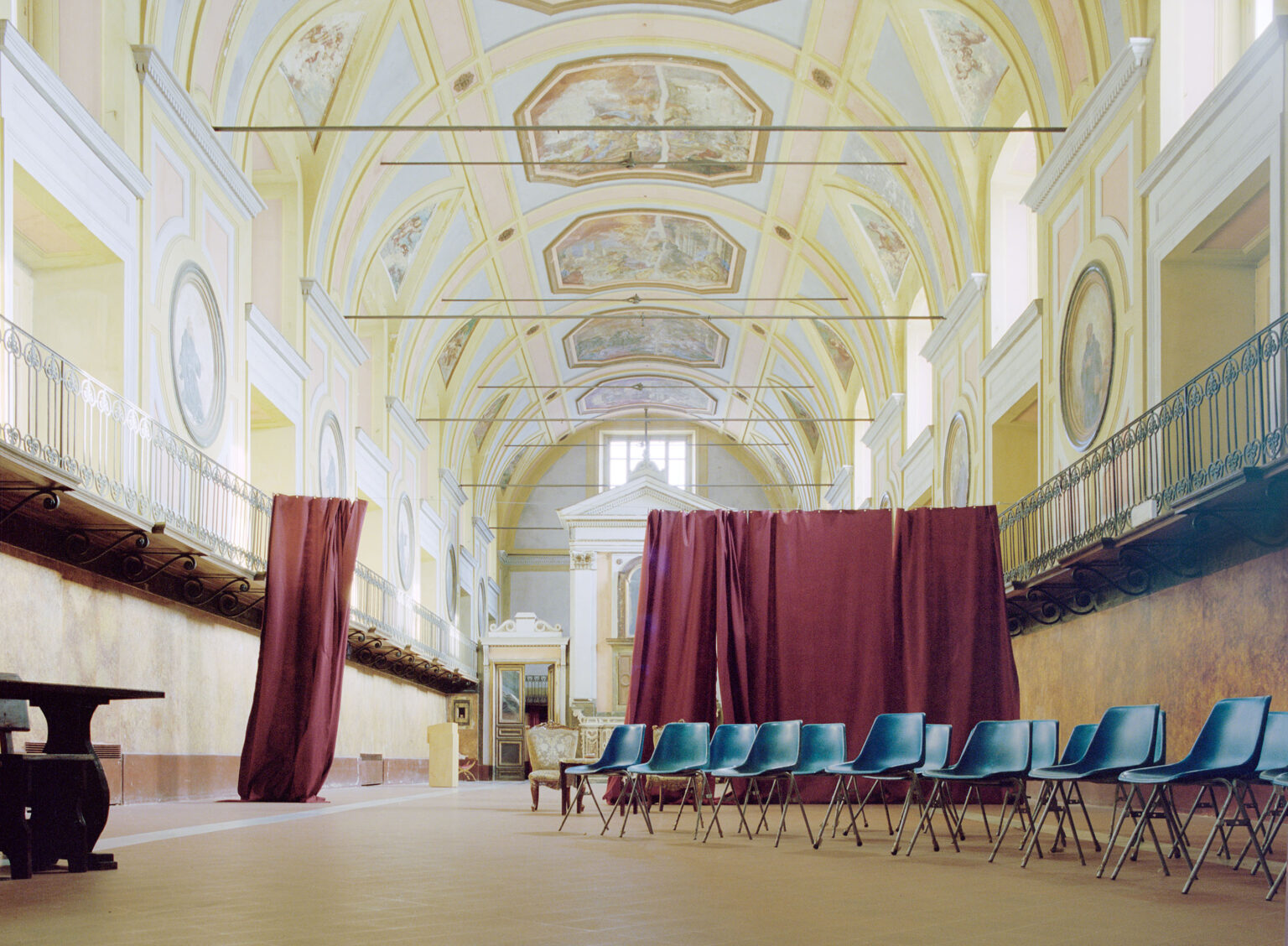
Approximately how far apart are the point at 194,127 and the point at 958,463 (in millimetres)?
11756

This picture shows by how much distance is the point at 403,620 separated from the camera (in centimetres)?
2622

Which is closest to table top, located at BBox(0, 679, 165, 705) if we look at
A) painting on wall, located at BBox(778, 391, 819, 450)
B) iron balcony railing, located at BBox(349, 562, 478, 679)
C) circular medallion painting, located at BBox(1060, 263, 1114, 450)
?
circular medallion painting, located at BBox(1060, 263, 1114, 450)

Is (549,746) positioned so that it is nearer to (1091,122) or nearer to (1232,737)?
A: (1091,122)

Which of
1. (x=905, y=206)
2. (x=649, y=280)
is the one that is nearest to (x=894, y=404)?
(x=905, y=206)

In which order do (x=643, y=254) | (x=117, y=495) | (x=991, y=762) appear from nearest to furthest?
(x=991, y=762) → (x=117, y=495) → (x=643, y=254)

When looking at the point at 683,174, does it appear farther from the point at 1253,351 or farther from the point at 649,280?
the point at 1253,351

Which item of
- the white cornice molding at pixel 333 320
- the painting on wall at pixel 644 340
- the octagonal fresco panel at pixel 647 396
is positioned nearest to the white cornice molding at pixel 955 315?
the white cornice molding at pixel 333 320

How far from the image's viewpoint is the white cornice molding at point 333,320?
63.0 ft

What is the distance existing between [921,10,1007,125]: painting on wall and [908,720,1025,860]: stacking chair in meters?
10.8

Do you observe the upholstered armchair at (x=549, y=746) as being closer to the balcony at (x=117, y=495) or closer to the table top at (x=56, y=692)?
the balcony at (x=117, y=495)

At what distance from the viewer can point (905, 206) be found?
2144 cm

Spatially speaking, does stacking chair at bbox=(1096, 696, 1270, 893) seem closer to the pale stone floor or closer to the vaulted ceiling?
the pale stone floor

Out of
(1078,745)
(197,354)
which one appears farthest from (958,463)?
(1078,745)

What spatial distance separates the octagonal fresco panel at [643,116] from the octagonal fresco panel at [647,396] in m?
13.8
